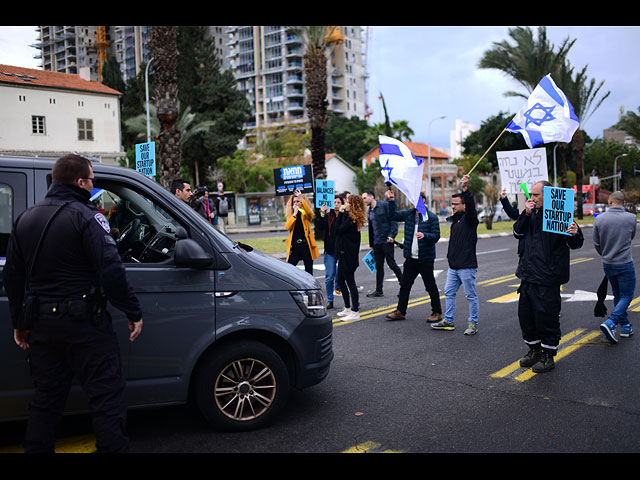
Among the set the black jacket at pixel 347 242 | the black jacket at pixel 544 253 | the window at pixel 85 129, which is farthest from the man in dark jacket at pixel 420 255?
the window at pixel 85 129

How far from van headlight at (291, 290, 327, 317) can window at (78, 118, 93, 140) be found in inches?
1451

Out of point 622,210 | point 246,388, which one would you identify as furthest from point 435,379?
point 622,210

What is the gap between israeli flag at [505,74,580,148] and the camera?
289 inches

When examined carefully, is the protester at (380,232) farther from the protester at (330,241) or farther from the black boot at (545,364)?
the black boot at (545,364)

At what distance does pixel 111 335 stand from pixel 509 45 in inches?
1312

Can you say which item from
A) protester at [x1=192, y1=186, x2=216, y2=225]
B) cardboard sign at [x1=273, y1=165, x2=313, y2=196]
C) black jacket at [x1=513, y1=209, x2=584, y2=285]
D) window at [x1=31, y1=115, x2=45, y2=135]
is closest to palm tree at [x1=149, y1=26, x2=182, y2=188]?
cardboard sign at [x1=273, y1=165, x2=313, y2=196]

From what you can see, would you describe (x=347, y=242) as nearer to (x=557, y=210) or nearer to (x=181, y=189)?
(x=181, y=189)

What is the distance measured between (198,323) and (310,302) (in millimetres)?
928

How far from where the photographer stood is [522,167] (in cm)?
785

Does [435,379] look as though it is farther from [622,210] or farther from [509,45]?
[509,45]

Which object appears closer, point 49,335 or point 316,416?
point 49,335

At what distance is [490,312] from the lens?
29.6 feet

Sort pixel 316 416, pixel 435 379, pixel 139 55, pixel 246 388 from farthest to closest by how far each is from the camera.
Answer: pixel 139 55, pixel 435 379, pixel 316 416, pixel 246 388

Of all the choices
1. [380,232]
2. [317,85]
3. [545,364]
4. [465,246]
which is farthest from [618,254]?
[317,85]
